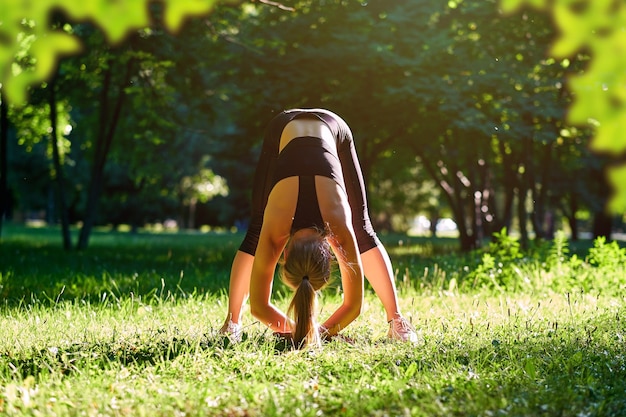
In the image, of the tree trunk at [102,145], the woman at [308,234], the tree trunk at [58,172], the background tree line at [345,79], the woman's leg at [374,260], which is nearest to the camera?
the woman at [308,234]

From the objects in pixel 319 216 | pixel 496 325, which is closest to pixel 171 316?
pixel 319 216

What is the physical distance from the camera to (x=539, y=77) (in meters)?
13.3

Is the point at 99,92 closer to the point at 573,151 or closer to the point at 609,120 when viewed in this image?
the point at 573,151

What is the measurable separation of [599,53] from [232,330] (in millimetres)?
3007

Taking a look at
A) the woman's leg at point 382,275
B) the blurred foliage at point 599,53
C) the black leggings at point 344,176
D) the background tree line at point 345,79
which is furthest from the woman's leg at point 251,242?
the background tree line at point 345,79

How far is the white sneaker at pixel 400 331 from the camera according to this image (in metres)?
4.65

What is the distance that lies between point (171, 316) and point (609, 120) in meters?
→ 3.86

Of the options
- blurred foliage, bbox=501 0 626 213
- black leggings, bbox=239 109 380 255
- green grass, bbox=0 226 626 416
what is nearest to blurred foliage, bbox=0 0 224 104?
blurred foliage, bbox=501 0 626 213

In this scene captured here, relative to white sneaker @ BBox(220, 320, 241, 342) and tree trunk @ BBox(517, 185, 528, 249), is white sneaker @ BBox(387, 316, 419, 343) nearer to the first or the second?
white sneaker @ BBox(220, 320, 241, 342)

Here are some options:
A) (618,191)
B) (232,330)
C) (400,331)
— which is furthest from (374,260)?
(618,191)

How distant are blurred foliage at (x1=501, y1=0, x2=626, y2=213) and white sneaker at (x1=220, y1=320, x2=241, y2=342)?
8.95 feet

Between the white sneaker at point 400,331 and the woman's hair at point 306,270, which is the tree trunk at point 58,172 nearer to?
the white sneaker at point 400,331

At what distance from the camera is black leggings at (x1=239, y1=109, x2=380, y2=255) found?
4.82m

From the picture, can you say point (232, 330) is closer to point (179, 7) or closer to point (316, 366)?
point (316, 366)
